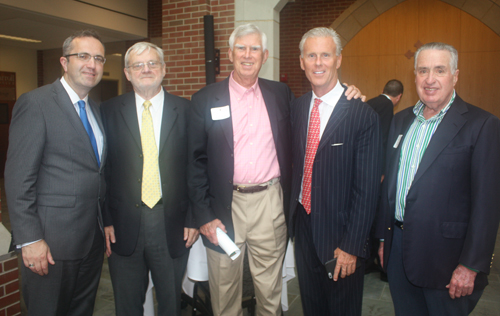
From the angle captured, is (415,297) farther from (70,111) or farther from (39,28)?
(39,28)

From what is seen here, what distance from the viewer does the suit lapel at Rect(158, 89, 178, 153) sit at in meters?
2.17

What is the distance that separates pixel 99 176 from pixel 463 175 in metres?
1.89

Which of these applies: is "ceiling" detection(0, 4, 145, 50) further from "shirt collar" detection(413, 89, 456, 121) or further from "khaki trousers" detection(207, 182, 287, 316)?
"shirt collar" detection(413, 89, 456, 121)

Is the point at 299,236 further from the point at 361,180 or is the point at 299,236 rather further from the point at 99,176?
the point at 99,176

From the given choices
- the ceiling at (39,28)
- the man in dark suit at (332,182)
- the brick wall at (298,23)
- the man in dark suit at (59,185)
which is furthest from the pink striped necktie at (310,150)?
the ceiling at (39,28)

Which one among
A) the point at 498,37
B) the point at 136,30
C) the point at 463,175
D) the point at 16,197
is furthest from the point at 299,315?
the point at 136,30

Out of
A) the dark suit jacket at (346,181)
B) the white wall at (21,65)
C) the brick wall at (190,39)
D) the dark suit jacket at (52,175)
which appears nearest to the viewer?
the dark suit jacket at (52,175)

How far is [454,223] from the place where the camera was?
1.75 metres

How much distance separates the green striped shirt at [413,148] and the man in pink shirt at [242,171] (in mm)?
659

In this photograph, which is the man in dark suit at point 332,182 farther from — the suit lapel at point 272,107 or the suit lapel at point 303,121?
the suit lapel at point 272,107

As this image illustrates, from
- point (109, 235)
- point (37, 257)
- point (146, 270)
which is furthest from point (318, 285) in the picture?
point (37, 257)

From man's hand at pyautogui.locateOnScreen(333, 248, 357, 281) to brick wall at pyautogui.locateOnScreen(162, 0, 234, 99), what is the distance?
11.2 feet

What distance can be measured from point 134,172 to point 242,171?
Answer: 0.64m

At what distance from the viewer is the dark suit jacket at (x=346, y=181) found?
189cm
